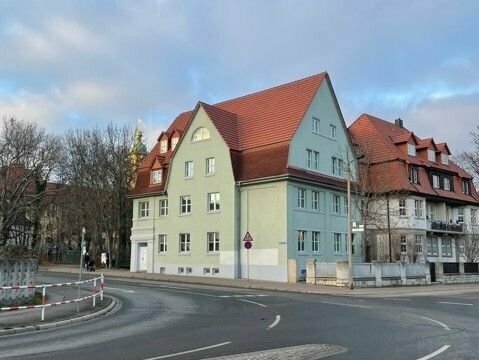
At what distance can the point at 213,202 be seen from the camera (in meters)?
43.0

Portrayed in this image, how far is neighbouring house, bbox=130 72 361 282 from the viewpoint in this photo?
39000mm

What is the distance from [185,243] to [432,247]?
86.0 feet

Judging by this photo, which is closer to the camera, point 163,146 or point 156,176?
point 156,176

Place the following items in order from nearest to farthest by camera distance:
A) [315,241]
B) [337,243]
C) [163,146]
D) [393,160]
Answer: [315,241] < [337,243] < [393,160] < [163,146]

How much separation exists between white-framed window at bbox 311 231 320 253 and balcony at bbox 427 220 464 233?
17.2 m

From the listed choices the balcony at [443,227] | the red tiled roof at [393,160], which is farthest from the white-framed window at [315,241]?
the balcony at [443,227]

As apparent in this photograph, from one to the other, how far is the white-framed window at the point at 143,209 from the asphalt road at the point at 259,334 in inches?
1195

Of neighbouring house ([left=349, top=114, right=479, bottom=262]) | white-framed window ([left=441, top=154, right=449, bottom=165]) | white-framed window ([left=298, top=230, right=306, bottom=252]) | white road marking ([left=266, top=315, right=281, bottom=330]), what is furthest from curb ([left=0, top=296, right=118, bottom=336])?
white-framed window ([left=441, top=154, right=449, bottom=165])

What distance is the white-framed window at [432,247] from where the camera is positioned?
2138 inches

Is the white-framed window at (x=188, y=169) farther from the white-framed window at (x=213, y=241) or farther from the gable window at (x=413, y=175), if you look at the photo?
the gable window at (x=413, y=175)

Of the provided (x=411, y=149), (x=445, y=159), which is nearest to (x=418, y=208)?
(x=411, y=149)

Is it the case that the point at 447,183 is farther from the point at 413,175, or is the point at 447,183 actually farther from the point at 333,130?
the point at 333,130

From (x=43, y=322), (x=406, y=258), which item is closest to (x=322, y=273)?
(x=406, y=258)

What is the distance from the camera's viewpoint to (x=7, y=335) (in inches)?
Result: 504
